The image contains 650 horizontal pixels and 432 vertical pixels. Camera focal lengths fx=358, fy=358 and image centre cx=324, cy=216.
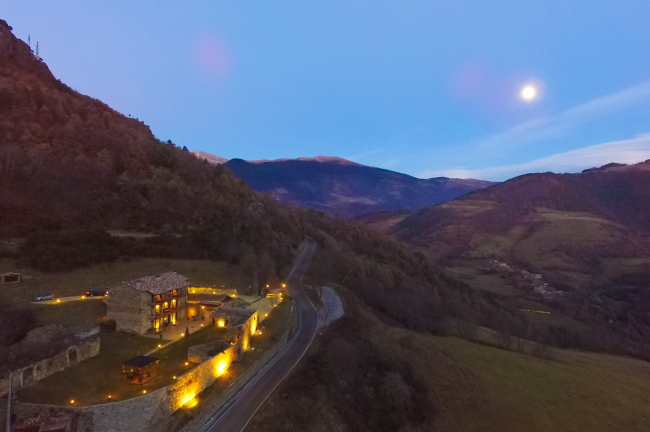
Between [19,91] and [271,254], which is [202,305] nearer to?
[271,254]

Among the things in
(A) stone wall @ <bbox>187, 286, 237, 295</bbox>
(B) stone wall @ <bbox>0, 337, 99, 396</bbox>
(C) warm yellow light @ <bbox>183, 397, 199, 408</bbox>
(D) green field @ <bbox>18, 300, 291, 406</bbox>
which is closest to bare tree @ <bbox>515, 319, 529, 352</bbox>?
(D) green field @ <bbox>18, 300, 291, 406</bbox>

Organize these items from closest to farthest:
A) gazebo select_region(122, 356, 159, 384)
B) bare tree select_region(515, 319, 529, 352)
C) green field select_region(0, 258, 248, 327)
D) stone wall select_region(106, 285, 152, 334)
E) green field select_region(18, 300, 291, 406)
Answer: green field select_region(18, 300, 291, 406), gazebo select_region(122, 356, 159, 384), green field select_region(0, 258, 248, 327), stone wall select_region(106, 285, 152, 334), bare tree select_region(515, 319, 529, 352)

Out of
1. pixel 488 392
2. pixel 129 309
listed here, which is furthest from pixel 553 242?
pixel 129 309

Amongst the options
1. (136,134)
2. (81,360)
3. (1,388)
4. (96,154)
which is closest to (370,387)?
(81,360)

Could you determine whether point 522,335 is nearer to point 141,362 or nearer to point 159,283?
point 159,283

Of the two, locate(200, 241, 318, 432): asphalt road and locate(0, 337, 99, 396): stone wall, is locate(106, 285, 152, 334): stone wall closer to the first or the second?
locate(0, 337, 99, 396): stone wall
